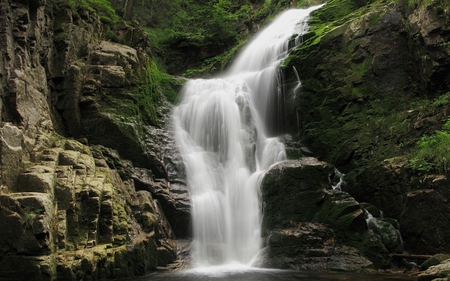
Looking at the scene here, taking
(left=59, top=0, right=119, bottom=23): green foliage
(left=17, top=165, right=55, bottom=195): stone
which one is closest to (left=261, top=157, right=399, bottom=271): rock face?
(left=17, top=165, right=55, bottom=195): stone

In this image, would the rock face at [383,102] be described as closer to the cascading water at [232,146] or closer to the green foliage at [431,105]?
the green foliage at [431,105]

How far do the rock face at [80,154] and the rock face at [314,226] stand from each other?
3.07m

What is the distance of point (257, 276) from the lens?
948 cm

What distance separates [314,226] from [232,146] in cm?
551

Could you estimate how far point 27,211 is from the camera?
766cm

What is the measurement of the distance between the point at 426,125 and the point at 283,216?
20.2ft

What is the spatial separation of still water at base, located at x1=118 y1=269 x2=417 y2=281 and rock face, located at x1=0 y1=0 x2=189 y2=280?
2.61 ft

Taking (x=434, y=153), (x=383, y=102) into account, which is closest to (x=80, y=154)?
(x=434, y=153)

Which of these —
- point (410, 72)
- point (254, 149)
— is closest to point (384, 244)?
point (254, 149)

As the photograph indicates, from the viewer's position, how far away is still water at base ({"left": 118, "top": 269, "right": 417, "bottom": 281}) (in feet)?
30.1

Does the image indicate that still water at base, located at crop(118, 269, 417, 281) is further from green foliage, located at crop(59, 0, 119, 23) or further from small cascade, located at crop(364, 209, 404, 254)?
green foliage, located at crop(59, 0, 119, 23)

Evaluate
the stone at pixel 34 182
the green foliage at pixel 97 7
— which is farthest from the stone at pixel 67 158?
the green foliage at pixel 97 7

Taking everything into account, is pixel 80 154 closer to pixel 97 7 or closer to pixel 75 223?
pixel 75 223

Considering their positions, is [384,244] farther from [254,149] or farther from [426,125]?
[254,149]
